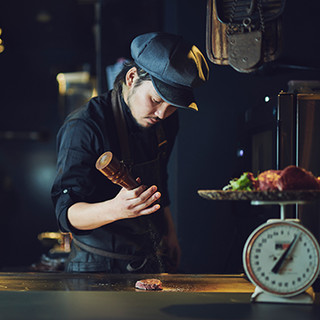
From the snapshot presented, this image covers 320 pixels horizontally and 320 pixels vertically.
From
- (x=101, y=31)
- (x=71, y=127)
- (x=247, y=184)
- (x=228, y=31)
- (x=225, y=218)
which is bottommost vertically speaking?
(x=225, y=218)

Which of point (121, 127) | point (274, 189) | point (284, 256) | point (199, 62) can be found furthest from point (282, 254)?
point (121, 127)

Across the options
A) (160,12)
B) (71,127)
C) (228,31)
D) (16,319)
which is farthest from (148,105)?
(160,12)

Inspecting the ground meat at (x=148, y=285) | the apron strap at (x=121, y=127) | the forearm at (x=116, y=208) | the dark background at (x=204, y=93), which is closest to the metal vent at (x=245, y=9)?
the dark background at (x=204, y=93)

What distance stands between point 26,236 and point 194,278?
5178 mm

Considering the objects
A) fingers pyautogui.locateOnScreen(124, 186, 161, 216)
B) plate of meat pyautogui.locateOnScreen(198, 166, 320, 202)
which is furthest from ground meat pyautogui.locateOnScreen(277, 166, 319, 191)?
fingers pyautogui.locateOnScreen(124, 186, 161, 216)

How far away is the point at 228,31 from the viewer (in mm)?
1767

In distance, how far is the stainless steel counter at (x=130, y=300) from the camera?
1.05 m

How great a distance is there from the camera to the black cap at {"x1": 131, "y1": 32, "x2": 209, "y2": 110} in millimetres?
1611

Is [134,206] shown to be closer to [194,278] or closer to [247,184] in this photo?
[194,278]

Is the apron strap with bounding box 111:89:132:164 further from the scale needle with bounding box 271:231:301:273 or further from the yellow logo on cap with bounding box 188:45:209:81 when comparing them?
the scale needle with bounding box 271:231:301:273

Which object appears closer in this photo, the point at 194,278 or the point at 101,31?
the point at 194,278

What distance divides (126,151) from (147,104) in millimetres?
210

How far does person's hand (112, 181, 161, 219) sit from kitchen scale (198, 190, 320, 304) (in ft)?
0.99

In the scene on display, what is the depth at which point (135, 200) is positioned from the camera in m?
1.41
